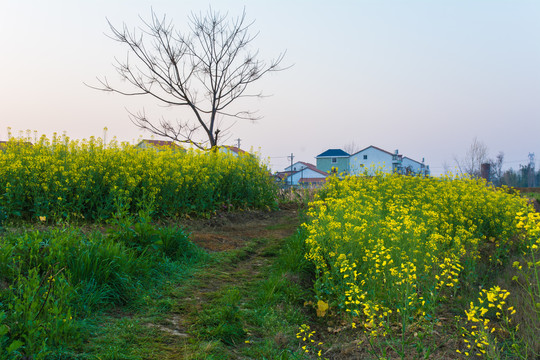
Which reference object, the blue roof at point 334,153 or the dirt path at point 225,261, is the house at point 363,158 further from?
the dirt path at point 225,261

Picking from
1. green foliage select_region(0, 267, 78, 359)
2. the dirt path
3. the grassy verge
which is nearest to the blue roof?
the dirt path

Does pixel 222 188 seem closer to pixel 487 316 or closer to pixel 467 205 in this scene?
pixel 467 205

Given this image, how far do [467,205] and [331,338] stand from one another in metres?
4.69

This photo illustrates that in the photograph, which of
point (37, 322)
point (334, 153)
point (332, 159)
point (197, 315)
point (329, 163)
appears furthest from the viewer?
point (334, 153)

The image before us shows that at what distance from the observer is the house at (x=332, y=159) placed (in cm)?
6266

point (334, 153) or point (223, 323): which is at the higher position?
point (334, 153)

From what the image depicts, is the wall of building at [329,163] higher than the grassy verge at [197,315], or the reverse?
the wall of building at [329,163]

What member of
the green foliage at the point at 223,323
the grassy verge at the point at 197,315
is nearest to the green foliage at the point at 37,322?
the grassy verge at the point at 197,315

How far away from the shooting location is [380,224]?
558 cm

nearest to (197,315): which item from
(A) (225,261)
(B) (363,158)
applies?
(A) (225,261)

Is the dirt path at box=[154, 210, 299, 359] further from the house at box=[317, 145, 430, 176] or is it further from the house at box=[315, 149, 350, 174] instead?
the house at box=[315, 149, 350, 174]

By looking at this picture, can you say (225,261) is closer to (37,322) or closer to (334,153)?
(37,322)

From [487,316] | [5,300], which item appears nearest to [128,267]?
[5,300]

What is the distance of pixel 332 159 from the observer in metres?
64.2
